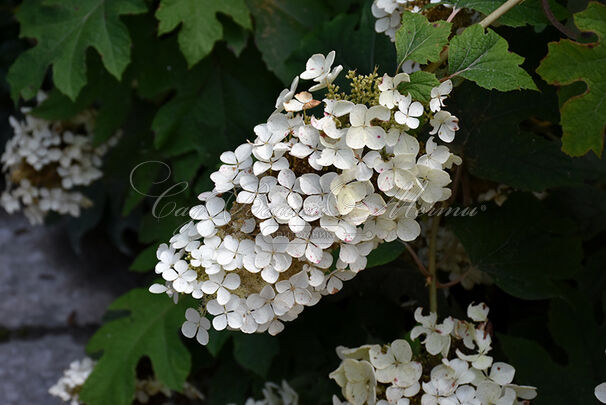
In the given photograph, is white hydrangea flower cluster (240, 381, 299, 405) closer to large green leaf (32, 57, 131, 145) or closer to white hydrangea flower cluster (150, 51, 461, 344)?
white hydrangea flower cluster (150, 51, 461, 344)

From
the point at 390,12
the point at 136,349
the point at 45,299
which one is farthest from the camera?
the point at 45,299

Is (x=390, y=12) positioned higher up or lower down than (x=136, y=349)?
higher up

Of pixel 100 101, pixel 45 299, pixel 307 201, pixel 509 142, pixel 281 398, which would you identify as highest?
pixel 307 201

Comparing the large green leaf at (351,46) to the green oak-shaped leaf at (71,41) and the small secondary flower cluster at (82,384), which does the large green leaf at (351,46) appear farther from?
the small secondary flower cluster at (82,384)

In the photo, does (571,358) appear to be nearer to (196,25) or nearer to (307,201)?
(307,201)

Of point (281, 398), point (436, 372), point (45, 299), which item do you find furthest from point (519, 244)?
point (45, 299)

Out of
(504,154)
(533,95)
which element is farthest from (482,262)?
(533,95)

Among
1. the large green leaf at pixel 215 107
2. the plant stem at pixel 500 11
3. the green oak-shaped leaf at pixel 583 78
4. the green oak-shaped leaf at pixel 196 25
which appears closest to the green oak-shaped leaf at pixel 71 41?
the green oak-shaped leaf at pixel 196 25
